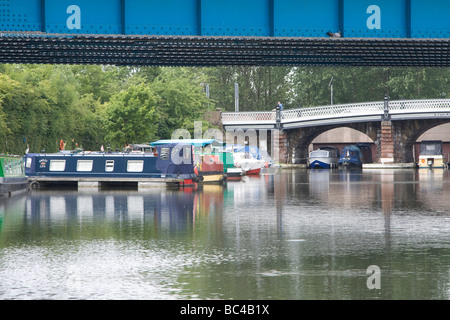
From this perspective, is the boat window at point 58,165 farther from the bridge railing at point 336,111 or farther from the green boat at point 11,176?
the bridge railing at point 336,111

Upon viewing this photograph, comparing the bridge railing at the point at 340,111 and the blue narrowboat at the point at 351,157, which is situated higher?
the bridge railing at the point at 340,111

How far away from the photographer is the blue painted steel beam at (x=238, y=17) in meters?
19.5

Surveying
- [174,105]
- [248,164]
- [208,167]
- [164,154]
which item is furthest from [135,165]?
[174,105]

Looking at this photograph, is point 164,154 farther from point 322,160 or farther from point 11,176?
point 322,160

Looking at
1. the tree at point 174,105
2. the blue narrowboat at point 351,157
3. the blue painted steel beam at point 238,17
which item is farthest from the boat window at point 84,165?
the blue narrowboat at point 351,157

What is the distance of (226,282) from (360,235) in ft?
17.6

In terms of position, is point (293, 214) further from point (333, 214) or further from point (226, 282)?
point (226, 282)

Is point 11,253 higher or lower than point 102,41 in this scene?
lower

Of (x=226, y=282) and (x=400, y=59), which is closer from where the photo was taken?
(x=226, y=282)

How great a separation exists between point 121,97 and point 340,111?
23312mm

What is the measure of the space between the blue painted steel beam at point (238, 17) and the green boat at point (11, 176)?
8850mm

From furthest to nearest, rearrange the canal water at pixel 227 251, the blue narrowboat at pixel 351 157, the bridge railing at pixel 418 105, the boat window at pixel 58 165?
the blue narrowboat at pixel 351 157
the bridge railing at pixel 418 105
the boat window at pixel 58 165
the canal water at pixel 227 251

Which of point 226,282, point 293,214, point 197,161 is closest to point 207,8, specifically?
point 293,214
